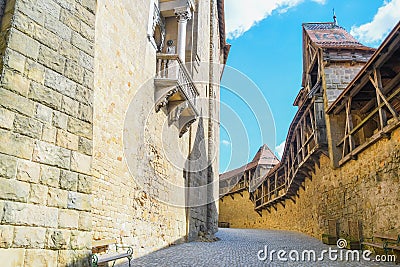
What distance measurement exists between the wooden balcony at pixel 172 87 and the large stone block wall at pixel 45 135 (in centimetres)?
439

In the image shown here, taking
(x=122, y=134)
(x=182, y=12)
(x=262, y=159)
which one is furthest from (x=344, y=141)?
(x=262, y=159)

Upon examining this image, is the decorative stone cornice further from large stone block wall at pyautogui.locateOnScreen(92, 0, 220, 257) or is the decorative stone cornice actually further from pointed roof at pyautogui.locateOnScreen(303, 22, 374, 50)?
pointed roof at pyautogui.locateOnScreen(303, 22, 374, 50)

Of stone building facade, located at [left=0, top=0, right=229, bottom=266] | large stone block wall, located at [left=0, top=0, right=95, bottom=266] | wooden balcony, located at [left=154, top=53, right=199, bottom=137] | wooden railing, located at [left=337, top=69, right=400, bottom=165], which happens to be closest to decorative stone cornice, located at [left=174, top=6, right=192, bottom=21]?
stone building facade, located at [left=0, top=0, right=229, bottom=266]

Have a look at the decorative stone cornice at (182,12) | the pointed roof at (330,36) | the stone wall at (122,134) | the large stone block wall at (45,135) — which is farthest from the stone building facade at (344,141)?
the large stone block wall at (45,135)

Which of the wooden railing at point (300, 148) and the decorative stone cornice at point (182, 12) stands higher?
the decorative stone cornice at point (182, 12)

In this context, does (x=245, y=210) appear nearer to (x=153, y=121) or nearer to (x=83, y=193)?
(x=153, y=121)

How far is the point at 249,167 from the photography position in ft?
88.3

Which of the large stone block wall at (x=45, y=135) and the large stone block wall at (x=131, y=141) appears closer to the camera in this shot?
the large stone block wall at (x=45, y=135)

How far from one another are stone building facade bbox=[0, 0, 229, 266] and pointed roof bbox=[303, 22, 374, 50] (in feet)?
14.7

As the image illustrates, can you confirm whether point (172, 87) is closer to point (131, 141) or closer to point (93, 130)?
point (131, 141)

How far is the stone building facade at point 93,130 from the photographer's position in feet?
8.66

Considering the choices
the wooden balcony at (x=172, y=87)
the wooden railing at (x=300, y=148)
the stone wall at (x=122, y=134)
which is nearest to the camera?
the stone wall at (x=122, y=134)

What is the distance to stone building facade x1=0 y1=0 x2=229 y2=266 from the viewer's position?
264cm

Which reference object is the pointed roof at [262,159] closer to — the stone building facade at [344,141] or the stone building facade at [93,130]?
the stone building facade at [344,141]
